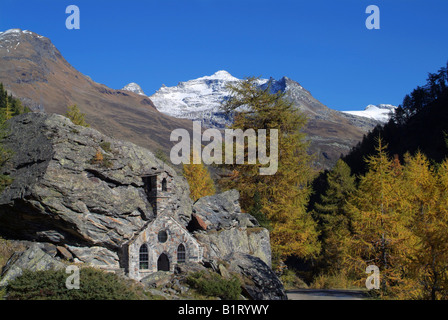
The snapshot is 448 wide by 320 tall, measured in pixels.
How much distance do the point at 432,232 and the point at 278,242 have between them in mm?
14680

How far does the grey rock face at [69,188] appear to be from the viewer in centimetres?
1911

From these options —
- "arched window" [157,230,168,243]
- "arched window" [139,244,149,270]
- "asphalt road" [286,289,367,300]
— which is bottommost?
"asphalt road" [286,289,367,300]

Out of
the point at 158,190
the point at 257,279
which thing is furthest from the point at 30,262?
the point at 257,279

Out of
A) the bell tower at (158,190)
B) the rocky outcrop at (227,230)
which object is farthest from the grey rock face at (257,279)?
the bell tower at (158,190)

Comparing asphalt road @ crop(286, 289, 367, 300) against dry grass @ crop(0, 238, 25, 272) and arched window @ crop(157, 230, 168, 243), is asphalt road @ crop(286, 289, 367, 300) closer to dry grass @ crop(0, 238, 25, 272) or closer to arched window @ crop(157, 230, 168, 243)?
arched window @ crop(157, 230, 168, 243)

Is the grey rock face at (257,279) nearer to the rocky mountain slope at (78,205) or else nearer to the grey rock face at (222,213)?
the rocky mountain slope at (78,205)

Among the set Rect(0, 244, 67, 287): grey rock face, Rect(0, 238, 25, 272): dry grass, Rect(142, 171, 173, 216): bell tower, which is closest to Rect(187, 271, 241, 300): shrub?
Rect(142, 171, 173, 216): bell tower

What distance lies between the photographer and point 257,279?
65.8 ft

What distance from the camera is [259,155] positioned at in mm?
29250

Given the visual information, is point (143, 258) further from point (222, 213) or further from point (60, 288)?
point (222, 213)

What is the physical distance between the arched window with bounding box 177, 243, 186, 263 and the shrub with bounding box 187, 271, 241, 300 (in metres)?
3.26

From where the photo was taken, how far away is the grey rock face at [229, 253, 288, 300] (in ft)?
63.3
